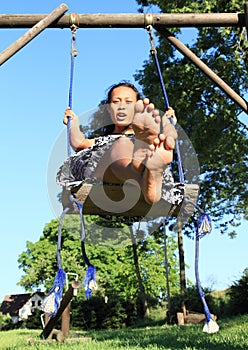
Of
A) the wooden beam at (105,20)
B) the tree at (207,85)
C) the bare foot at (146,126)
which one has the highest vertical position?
the tree at (207,85)

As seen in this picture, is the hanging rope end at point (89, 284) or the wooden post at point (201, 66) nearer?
the hanging rope end at point (89, 284)

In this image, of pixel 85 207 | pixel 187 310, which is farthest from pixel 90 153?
pixel 187 310

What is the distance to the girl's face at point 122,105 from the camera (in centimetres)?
379

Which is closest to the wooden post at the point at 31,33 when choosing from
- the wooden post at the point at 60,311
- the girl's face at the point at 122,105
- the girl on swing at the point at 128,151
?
the girl on swing at the point at 128,151

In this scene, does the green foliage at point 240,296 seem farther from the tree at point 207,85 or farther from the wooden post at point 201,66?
the wooden post at point 201,66

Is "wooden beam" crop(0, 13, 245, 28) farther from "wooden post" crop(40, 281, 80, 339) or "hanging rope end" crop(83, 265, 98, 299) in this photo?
"wooden post" crop(40, 281, 80, 339)

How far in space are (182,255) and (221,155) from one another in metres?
3.26

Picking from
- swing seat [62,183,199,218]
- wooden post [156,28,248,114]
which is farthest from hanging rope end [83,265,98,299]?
wooden post [156,28,248,114]

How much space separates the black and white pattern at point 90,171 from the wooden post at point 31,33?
94cm

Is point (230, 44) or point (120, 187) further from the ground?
point (230, 44)

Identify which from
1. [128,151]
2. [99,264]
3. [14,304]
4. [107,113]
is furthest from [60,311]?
[14,304]

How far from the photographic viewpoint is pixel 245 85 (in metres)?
11.2

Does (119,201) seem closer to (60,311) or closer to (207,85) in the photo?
(60,311)

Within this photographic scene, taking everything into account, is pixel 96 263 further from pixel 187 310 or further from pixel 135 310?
pixel 187 310
